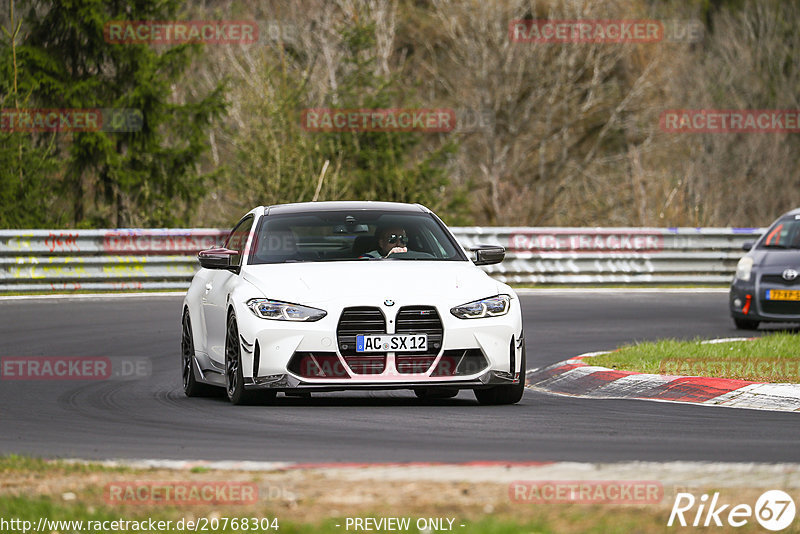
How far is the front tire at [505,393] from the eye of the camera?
453 inches

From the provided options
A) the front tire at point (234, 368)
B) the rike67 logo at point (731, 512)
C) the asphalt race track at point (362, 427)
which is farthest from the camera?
the front tire at point (234, 368)

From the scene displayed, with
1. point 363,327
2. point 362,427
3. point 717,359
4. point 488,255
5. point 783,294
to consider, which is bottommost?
point 783,294

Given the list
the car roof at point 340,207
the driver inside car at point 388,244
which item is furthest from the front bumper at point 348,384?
the car roof at point 340,207

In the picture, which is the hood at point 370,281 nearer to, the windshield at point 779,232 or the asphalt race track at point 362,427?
the asphalt race track at point 362,427

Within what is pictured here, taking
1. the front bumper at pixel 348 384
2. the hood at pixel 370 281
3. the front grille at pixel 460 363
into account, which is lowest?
the front bumper at pixel 348 384

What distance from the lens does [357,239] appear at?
1229 cm

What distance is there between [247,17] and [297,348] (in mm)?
43832

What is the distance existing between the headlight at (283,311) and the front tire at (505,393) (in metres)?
1.58

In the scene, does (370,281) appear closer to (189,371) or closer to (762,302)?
(189,371)

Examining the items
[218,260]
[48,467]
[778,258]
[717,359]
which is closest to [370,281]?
[218,260]

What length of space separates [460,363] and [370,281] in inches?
33.8

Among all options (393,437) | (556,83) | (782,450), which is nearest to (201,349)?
(393,437)

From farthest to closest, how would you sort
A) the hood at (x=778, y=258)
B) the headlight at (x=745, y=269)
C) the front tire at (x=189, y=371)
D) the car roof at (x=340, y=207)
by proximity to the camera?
the headlight at (x=745, y=269)
the hood at (x=778, y=258)
the front tire at (x=189, y=371)
the car roof at (x=340, y=207)

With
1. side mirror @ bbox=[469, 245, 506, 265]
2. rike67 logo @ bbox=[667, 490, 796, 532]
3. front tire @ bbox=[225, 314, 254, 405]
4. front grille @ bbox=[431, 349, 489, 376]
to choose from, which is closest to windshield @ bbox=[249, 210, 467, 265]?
side mirror @ bbox=[469, 245, 506, 265]
